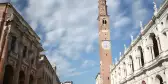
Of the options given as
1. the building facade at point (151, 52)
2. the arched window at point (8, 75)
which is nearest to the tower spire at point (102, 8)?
the building facade at point (151, 52)

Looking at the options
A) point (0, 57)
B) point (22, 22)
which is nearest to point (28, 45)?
point (22, 22)

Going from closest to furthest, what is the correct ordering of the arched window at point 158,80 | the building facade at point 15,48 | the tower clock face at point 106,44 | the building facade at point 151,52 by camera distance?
the building facade at point 15,48
the building facade at point 151,52
the arched window at point 158,80
the tower clock face at point 106,44

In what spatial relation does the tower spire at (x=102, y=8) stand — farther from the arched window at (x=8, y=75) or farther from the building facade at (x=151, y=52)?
the arched window at (x=8, y=75)

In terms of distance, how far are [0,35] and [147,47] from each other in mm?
22625

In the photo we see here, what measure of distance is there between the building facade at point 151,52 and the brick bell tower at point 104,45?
810 inches

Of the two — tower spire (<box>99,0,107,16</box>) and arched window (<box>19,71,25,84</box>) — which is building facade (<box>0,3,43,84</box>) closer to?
arched window (<box>19,71,25,84</box>)

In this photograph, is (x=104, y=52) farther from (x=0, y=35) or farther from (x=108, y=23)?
(x=0, y=35)

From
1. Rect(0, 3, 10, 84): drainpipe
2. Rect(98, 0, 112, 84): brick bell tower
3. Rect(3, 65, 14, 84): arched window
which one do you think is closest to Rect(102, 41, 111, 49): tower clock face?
Rect(98, 0, 112, 84): brick bell tower

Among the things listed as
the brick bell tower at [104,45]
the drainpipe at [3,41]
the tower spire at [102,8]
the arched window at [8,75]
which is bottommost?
the arched window at [8,75]

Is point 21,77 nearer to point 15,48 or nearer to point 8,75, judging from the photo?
point 8,75

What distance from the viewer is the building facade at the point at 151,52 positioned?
2606 centimetres

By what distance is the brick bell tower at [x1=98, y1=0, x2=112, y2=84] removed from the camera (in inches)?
2498

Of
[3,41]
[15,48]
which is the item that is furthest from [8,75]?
[3,41]

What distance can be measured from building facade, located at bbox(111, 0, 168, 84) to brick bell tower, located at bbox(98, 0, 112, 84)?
20.6 metres
